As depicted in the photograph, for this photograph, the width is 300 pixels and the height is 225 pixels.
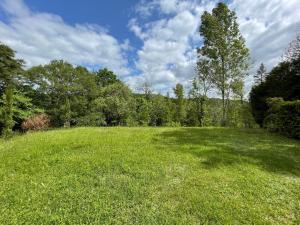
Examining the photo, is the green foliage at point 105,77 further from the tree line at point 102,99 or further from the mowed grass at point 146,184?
the mowed grass at point 146,184

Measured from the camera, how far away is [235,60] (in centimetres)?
1825

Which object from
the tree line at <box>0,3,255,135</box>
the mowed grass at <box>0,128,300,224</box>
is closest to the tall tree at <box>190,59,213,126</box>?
the tree line at <box>0,3,255,135</box>

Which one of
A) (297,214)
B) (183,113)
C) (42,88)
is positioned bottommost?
(297,214)

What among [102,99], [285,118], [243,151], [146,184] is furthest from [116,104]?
[146,184]

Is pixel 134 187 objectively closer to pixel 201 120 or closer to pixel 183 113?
pixel 201 120

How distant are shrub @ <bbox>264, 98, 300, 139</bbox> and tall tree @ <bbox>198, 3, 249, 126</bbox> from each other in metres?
5.69

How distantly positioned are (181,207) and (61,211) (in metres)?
2.20

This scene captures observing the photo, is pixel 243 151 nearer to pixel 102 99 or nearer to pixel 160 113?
pixel 102 99

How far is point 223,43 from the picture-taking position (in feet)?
59.3

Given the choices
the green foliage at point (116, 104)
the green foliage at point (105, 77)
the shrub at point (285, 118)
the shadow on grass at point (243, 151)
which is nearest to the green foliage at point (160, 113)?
the green foliage at point (116, 104)

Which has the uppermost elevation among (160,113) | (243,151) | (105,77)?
(105,77)

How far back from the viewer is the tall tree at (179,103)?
127ft

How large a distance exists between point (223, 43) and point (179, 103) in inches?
860

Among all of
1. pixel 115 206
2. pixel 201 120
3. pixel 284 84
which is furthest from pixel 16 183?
pixel 201 120
